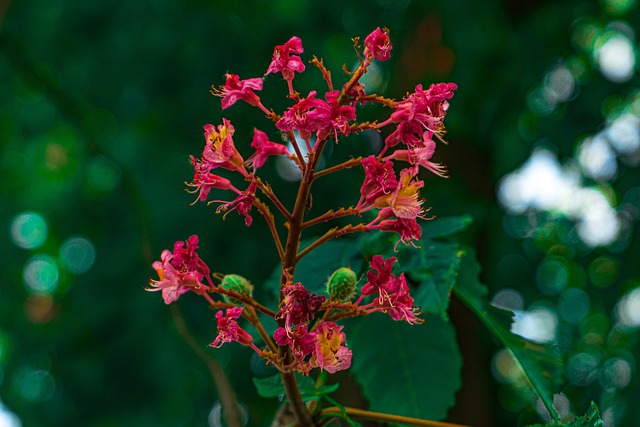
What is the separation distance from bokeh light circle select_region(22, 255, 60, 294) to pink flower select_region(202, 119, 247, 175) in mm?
4621

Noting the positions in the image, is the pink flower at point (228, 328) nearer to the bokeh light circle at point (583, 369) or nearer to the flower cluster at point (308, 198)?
the flower cluster at point (308, 198)

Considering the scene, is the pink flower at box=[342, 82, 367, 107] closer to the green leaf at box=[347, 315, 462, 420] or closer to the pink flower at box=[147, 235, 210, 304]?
the pink flower at box=[147, 235, 210, 304]

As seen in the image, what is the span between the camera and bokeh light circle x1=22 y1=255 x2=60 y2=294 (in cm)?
A: 500

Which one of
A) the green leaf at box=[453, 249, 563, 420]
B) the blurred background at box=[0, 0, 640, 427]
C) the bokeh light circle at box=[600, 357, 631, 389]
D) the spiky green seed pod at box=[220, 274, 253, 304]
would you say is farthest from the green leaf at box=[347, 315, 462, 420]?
the bokeh light circle at box=[600, 357, 631, 389]

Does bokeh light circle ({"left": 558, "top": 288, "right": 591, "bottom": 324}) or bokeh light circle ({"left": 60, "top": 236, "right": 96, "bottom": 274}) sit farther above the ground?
bokeh light circle ({"left": 60, "top": 236, "right": 96, "bottom": 274})

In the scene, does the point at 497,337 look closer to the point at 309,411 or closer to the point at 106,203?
the point at 309,411

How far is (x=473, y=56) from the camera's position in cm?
336

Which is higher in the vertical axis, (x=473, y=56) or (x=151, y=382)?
(x=473, y=56)

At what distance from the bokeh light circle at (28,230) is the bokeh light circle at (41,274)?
0.12m

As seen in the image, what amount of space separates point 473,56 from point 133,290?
2.16 m

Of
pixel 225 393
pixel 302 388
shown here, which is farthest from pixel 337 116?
pixel 225 393

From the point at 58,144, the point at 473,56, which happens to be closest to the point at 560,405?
the point at 473,56

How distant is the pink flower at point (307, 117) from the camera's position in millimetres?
646

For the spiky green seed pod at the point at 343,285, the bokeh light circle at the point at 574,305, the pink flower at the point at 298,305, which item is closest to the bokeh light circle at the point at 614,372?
the bokeh light circle at the point at 574,305
